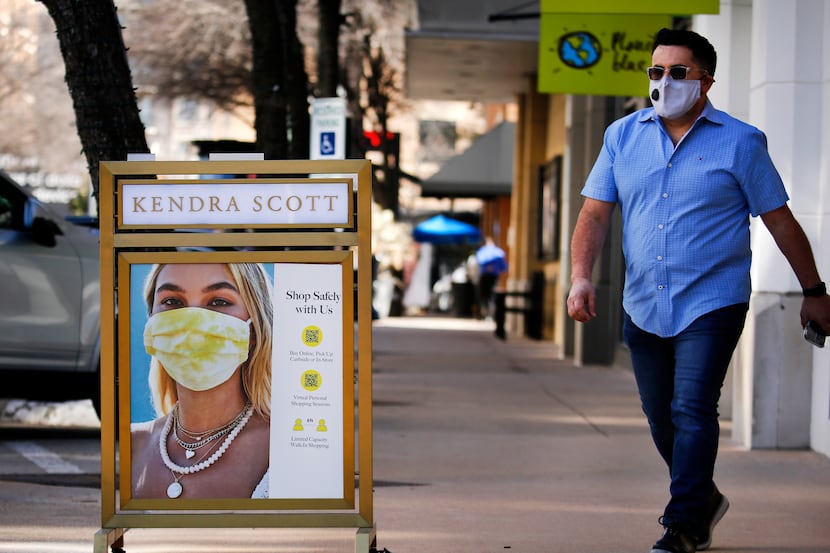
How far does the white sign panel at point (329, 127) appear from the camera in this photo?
14.1m

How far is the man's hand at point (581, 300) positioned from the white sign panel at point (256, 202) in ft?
2.94

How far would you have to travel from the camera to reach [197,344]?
16.5 ft

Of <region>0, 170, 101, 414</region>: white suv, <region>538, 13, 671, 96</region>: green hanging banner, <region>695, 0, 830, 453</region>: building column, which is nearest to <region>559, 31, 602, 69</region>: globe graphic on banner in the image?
<region>538, 13, 671, 96</region>: green hanging banner

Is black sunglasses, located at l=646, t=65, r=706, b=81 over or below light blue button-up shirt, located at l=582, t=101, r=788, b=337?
over

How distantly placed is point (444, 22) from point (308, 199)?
48.9ft

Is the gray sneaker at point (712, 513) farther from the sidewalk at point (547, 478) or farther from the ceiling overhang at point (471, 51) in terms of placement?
the ceiling overhang at point (471, 51)

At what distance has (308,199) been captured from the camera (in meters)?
5.00

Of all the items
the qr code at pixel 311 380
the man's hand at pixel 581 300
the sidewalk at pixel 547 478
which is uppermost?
the man's hand at pixel 581 300

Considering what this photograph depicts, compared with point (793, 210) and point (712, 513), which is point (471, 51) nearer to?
point (793, 210)

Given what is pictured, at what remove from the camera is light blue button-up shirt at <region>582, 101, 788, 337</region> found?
5.27 meters

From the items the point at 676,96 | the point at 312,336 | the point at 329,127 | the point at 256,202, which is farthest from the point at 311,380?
the point at 329,127

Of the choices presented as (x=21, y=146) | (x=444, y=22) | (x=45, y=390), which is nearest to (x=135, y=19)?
(x=444, y=22)

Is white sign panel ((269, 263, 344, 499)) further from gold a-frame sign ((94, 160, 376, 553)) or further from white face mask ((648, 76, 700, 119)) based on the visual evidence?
white face mask ((648, 76, 700, 119))

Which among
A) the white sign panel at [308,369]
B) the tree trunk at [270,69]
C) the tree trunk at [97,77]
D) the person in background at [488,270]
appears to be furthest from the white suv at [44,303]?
the person in background at [488,270]
